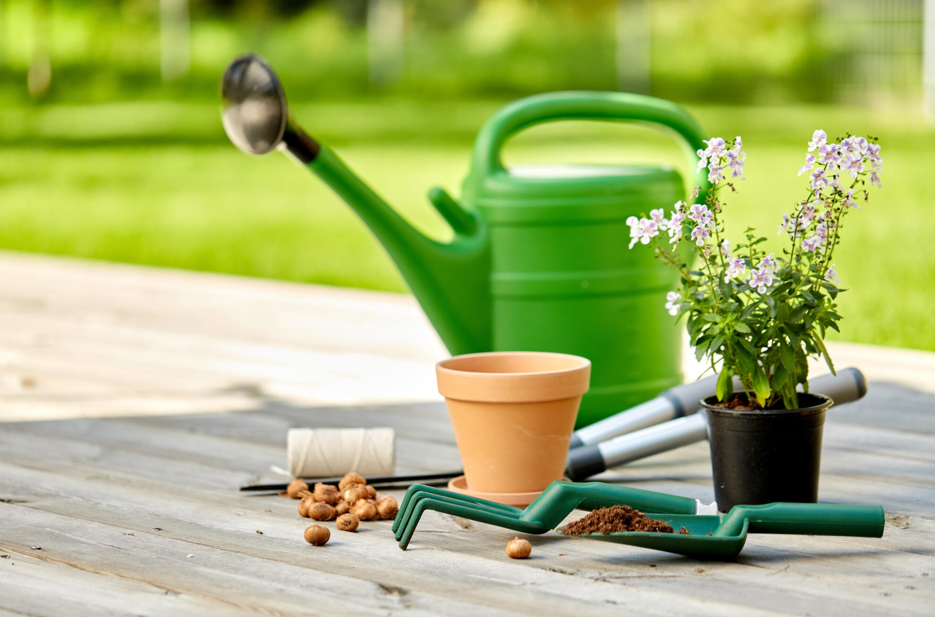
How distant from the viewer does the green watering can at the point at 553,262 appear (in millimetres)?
1910

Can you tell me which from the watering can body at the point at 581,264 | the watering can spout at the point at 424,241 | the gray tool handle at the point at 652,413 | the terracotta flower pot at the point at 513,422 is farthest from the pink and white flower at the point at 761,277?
the watering can spout at the point at 424,241

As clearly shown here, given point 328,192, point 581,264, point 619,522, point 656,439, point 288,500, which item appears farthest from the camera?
point 328,192

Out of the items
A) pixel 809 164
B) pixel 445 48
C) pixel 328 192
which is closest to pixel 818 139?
pixel 809 164

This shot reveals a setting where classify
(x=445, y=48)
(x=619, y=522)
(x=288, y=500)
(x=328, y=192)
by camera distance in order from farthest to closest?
(x=445, y=48)
(x=328, y=192)
(x=288, y=500)
(x=619, y=522)

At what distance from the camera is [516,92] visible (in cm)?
1241

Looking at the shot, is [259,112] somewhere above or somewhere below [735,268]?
above

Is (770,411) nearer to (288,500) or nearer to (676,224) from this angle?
(676,224)

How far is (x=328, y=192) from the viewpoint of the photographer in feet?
21.9

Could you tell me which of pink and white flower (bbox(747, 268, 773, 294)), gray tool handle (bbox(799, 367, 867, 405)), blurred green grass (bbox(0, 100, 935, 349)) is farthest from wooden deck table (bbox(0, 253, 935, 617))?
blurred green grass (bbox(0, 100, 935, 349))

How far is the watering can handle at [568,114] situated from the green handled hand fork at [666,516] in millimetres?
737

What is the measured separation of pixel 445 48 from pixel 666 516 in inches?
494

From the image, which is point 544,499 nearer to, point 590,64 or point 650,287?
point 650,287

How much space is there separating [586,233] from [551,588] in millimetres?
805

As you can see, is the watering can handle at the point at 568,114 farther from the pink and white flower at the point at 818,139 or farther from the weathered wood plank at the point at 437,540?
the weathered wood plank at the point at 437,540
